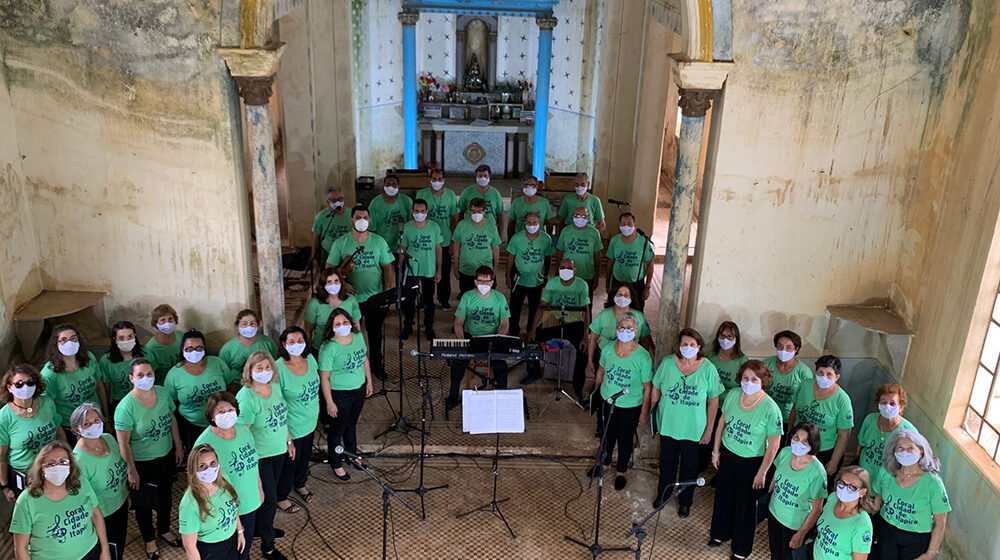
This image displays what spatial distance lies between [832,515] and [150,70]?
241 inches

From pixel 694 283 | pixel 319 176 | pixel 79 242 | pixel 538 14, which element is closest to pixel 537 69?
pixel 538 14

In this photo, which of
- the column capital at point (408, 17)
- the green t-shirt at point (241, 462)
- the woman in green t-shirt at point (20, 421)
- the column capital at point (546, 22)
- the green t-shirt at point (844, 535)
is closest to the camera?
the green t-shirt at point (844, 535)

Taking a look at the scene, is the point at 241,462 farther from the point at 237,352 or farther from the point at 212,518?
the point at 237,352

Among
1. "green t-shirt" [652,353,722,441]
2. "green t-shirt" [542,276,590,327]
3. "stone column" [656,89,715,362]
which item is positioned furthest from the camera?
"green t-shirt" [542,276,590,327]

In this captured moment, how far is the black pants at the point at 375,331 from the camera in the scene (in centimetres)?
861

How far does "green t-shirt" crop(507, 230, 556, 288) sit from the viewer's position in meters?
9.15

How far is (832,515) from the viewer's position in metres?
5.62

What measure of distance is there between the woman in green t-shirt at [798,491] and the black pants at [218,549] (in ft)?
12.1

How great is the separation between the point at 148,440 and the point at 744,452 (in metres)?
4.36

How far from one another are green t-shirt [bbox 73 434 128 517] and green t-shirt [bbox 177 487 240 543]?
0.74 metres

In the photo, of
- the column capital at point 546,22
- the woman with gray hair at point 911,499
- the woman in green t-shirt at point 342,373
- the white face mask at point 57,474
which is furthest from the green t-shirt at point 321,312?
the column capital at point 546,22

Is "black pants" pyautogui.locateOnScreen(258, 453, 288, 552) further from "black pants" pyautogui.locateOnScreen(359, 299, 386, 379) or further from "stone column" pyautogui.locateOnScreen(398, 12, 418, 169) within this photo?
"stone column" pyautogui.locateOnScreen(398, 12, 418, 169)

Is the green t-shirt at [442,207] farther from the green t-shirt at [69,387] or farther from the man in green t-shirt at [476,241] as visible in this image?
the green t-shirt at [69,387]

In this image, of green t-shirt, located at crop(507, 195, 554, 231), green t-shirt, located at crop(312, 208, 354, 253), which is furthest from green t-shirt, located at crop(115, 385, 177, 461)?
green t-shirt, located at crop(507, 195, 554, 231)
